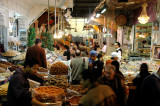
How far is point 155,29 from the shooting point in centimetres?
887

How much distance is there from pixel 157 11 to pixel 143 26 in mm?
4021

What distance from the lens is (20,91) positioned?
3254mm

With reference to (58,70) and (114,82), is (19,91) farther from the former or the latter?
(58,70)

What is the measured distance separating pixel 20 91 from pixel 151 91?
94.9 inches

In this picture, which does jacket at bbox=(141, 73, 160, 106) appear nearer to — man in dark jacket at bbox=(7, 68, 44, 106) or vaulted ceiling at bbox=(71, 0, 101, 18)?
man in dark jacket at bbox=(7, 68, 44, 106)

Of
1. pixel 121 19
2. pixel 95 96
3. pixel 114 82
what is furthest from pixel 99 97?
pixel 121 19

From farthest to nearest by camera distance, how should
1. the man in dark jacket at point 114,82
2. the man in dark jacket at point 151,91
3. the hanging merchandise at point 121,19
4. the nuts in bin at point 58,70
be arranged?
the hanging merchandise at point 121,19
the nuts in bin at point 58,70
the man in dark jacket at point 151,91
the man in dark jacket at point 114,82

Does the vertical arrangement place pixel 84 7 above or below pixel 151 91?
above

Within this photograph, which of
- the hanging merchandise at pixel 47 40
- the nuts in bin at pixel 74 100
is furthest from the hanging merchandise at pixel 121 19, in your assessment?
the nuts in bin at pixel 74 100

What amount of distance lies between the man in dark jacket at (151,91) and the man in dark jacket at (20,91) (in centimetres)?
200

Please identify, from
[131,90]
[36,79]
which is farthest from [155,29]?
[36,79]

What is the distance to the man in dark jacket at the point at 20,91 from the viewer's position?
3256 millimetres

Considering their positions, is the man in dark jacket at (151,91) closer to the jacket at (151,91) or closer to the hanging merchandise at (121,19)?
the jacket at (151,91)

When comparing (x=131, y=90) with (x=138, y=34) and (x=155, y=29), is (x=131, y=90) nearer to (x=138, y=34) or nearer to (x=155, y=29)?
(x=155, y=29)
